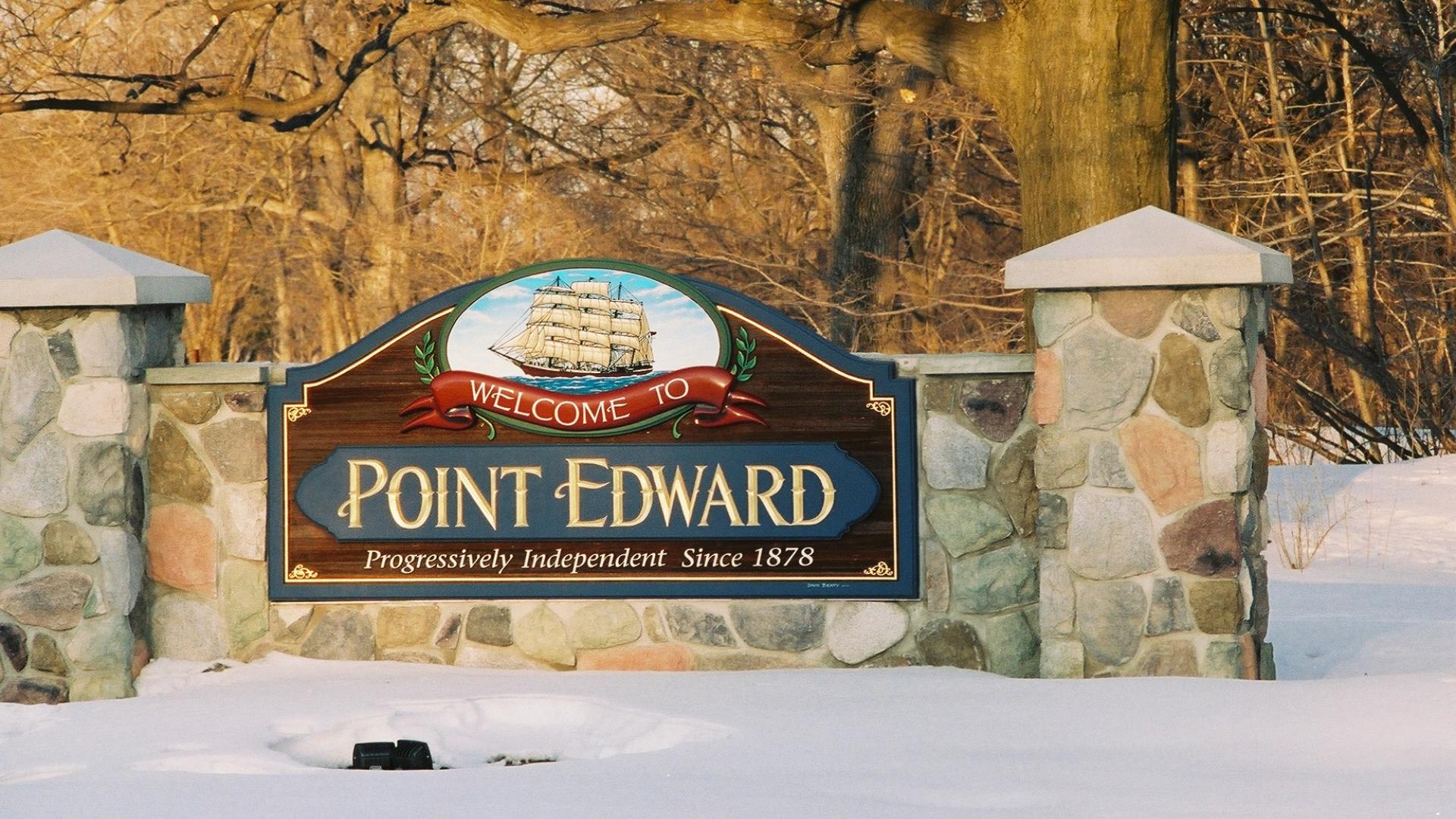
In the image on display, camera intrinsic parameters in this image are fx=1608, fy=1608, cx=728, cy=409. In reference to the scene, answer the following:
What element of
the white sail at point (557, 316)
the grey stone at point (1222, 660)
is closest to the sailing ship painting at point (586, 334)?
the white sail at point (557, 316)

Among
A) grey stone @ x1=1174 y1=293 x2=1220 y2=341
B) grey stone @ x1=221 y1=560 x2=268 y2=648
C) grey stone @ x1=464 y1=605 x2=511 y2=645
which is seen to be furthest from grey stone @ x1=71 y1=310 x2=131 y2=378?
grey stone @ x1=1174 y1=293 x2=1220 y2=341

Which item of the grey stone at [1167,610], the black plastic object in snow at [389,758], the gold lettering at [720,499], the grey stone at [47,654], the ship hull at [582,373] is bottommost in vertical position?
the black plastic object in snow at [389,758]

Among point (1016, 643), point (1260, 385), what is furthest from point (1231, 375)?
point (1016, 643)

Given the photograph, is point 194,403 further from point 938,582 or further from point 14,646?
point 938,582

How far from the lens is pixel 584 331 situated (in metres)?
6.26

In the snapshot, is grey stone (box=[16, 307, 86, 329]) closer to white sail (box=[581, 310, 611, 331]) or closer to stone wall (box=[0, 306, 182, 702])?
stone wall (box=[0, 306, 182, 702])

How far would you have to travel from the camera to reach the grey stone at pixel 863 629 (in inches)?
241

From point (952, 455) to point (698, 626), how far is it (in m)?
1.18

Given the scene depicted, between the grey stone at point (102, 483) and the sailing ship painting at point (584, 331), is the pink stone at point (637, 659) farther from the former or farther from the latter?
the grey stone at point (102, 483)

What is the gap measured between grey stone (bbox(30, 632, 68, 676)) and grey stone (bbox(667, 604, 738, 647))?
236 centimetres

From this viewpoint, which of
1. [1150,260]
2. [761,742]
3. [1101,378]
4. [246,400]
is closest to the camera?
[761,742]

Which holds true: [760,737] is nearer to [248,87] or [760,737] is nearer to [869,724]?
[869,724]

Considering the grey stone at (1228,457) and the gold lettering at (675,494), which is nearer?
the grey stone at (1228,457)

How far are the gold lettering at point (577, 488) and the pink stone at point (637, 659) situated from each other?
49cm
